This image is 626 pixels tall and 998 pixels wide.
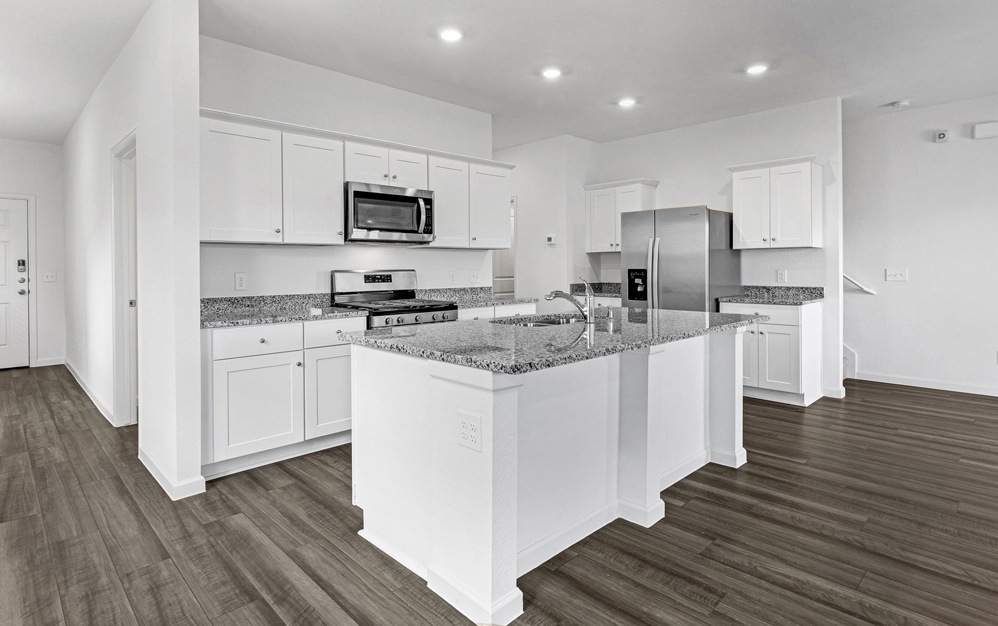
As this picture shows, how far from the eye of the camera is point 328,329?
3.51 meters

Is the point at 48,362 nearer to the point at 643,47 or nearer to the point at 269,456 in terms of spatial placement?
the point at 269,456

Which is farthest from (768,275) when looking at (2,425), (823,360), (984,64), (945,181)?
(2,425)

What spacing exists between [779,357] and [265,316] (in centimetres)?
413

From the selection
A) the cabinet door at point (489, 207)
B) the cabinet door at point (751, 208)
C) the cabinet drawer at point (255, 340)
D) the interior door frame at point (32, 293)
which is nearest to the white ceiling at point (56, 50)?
the interior door frame at point (32, 293)

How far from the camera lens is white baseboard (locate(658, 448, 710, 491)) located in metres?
2.90

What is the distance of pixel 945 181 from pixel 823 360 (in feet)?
6.66

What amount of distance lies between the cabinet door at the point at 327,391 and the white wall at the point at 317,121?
0.78 meters

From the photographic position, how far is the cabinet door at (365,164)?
12.9 feet

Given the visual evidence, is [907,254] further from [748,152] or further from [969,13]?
[969,13]

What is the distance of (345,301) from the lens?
4.21 meters

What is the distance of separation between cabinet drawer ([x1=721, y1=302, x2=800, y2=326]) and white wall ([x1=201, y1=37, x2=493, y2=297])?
7.84ft

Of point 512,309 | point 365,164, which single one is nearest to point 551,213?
point 512,309

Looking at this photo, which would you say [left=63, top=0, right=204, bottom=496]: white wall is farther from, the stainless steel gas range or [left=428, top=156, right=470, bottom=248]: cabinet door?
[left=428, top=156, right=470, bottom=248]: cabinet door

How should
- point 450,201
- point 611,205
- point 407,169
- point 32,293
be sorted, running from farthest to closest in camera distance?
point 32,293 → point 611,205 → point 450,201 → point 407,169
